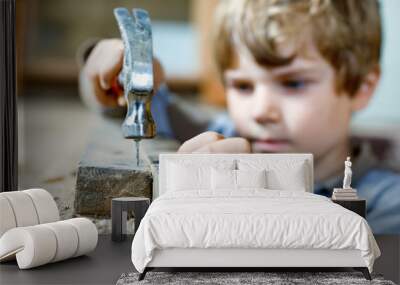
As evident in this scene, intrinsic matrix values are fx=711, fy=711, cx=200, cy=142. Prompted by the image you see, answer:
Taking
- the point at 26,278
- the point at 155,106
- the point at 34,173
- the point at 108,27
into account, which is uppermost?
the point at 108,27

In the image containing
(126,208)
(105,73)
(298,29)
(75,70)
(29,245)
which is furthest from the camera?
(75,70)

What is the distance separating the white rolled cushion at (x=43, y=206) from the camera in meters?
4.66

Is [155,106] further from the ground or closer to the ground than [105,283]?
further from the ground

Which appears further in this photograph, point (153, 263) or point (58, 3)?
point (58, 3)

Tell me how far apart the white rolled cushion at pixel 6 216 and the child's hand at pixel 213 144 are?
1555 mm

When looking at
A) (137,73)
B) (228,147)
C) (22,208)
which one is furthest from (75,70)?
(22,208)

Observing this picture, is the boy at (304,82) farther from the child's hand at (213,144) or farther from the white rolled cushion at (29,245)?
the white rolled cushion at (29,245)

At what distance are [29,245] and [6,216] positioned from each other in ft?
1.06

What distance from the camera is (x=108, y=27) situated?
5.56 metres

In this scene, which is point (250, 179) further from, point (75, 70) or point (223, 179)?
point (75, 70)

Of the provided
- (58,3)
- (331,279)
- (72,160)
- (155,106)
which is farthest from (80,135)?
(331,279)

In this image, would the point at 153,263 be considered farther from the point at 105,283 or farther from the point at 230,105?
the point at 230,105

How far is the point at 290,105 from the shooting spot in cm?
538

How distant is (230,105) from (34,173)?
163cm
